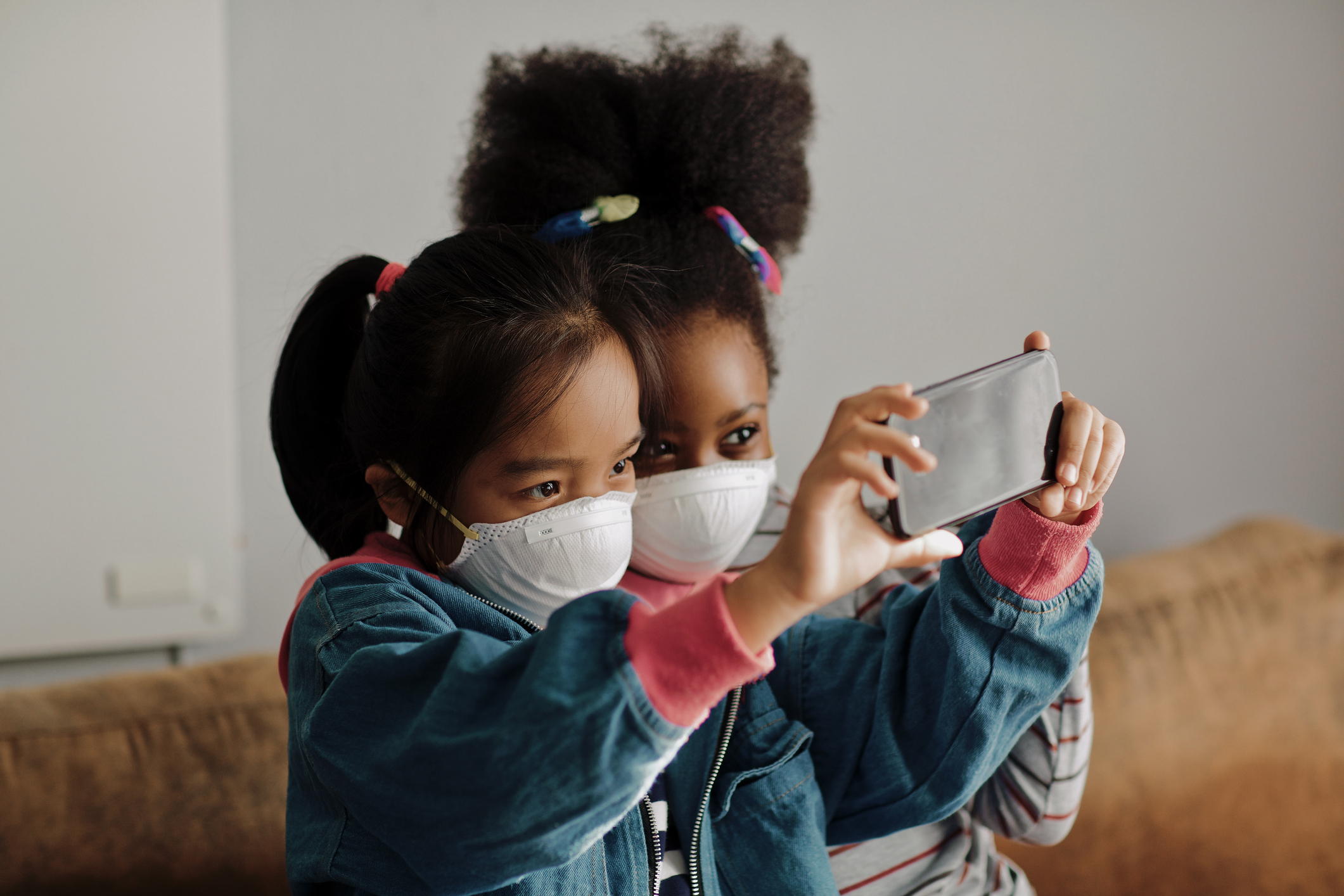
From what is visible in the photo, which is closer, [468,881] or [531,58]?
[468,881]

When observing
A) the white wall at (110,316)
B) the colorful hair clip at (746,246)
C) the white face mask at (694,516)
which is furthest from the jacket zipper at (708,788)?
the white wall at (110,316)

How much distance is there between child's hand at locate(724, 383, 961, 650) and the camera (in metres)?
0.45

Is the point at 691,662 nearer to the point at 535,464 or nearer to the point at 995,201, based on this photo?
the point at 535,464

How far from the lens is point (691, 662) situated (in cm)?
45

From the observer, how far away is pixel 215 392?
1300 mm

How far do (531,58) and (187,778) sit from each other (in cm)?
79

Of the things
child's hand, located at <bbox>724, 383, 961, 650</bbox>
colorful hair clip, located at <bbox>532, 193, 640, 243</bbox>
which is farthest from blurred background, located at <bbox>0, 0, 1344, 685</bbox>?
child's hand, located at <bbox>724, 383, 961, 650</bbox>

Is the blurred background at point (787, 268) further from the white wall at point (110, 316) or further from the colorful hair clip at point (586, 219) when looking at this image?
the colorful hair clip at point (586, 219)

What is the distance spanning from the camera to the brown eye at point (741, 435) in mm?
834

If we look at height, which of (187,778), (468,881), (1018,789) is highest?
(468,881)

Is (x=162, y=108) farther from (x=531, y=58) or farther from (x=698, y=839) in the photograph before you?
(x=698, y=839)

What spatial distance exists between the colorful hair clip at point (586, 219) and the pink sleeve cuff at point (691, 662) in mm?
428

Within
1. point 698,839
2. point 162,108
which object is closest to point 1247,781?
point 698,839

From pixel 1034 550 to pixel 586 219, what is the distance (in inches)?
16.6
